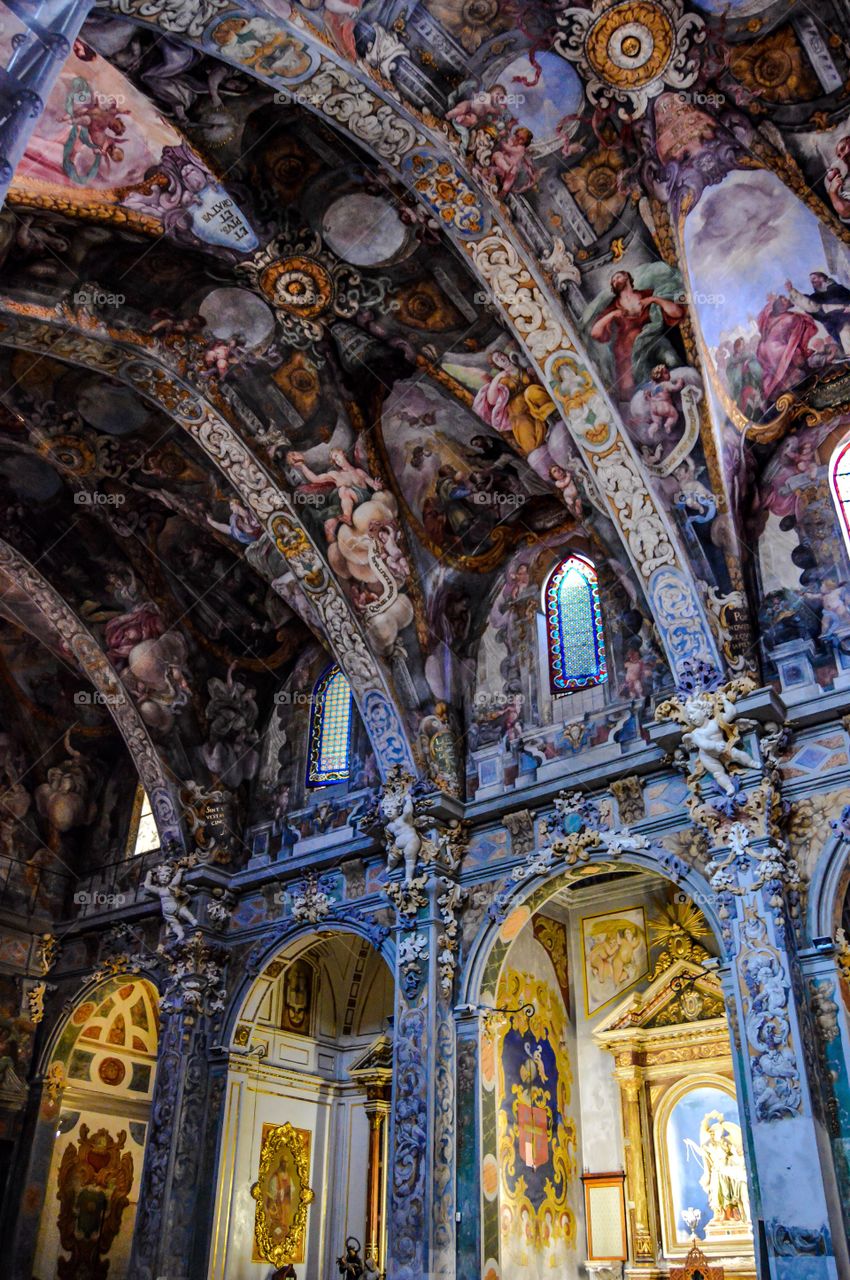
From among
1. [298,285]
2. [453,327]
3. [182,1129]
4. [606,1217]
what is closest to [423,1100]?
[606,1217]

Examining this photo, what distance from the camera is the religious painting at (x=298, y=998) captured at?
56.3ft

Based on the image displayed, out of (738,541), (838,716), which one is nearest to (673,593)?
(738,541)

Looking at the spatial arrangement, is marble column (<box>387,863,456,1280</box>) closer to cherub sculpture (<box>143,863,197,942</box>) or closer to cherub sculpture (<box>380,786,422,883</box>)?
cherub sculpture (<box>380,786,422,883</box>)

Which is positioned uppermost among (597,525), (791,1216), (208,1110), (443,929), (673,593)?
(597,525)

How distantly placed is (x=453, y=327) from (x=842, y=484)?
484 cm

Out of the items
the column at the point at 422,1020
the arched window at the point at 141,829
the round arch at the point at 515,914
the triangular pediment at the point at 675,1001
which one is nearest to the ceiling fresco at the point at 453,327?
the column at the point at 422,1020

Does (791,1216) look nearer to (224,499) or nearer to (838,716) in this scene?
(838,716)

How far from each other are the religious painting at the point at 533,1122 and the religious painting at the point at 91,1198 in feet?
26.2

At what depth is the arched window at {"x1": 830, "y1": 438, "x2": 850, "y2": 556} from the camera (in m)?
12.4

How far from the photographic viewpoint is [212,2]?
10.5m

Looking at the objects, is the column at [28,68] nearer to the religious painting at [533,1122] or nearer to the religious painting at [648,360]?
the religious painting at [648,360]

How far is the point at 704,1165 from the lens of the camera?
14.9 meters

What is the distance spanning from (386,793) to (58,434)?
666 centimetres

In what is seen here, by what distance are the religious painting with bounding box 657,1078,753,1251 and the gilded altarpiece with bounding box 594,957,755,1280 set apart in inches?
0.5
